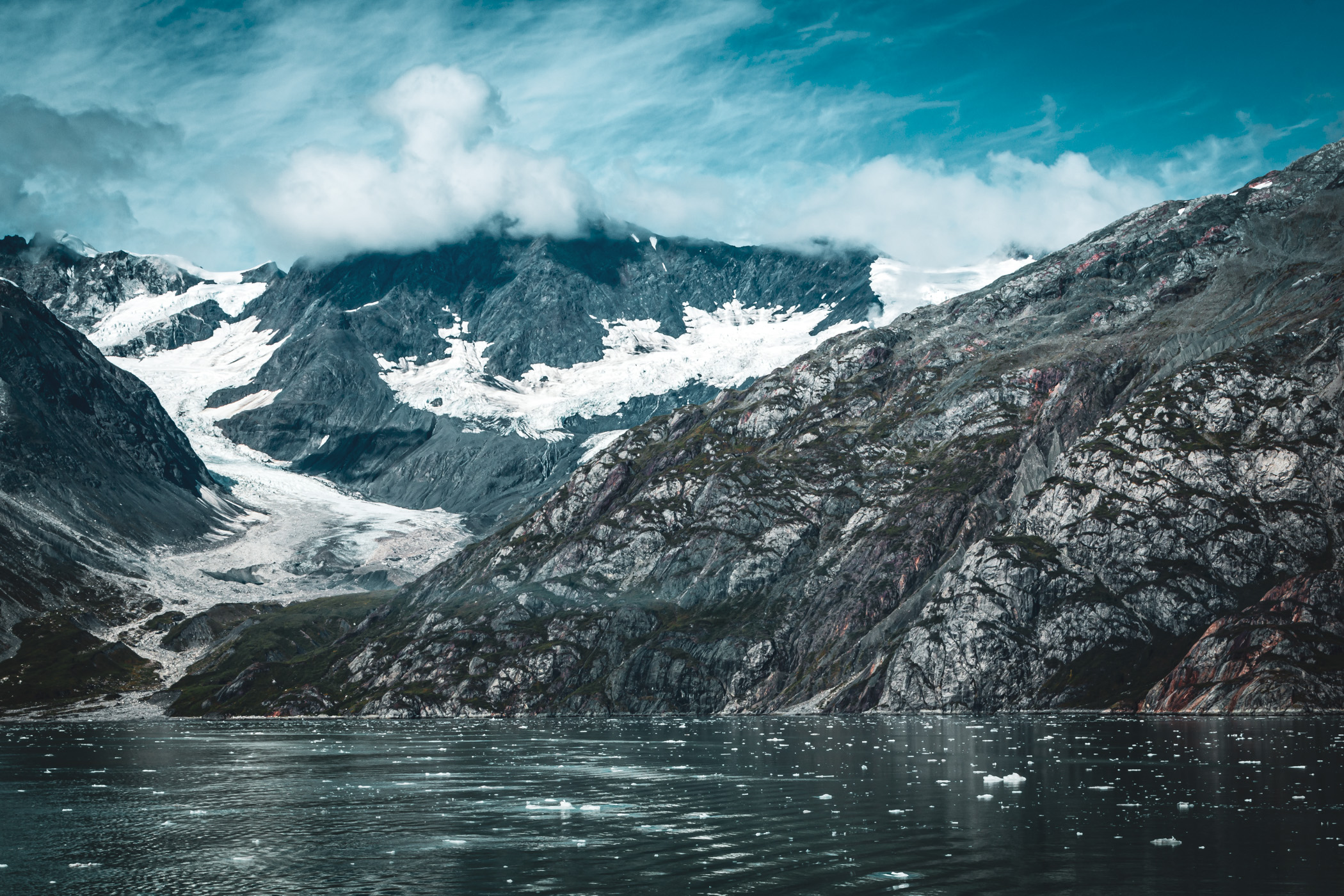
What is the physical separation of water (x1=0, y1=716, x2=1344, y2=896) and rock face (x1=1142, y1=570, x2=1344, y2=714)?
58529 millimetres

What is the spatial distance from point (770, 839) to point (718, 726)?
140298mm

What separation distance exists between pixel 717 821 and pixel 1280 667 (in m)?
157

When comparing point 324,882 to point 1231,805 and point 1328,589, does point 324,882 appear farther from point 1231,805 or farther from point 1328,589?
point 1328,589

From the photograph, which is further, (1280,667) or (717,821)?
(1280,667)

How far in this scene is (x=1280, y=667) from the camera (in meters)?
186

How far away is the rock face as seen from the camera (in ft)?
589

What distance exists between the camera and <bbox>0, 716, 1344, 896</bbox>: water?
51531 millimetres

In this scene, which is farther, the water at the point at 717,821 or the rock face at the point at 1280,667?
the rock face at the point at 1280,667

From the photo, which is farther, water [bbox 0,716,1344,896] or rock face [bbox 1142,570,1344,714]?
rock face [bbox 1142,570,1344,714]

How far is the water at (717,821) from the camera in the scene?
51.5 metres

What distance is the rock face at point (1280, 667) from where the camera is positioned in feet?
589

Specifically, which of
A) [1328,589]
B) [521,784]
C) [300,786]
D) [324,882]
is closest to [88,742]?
[300,786]

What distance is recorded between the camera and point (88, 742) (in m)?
184

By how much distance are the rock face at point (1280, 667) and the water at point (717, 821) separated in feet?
192
